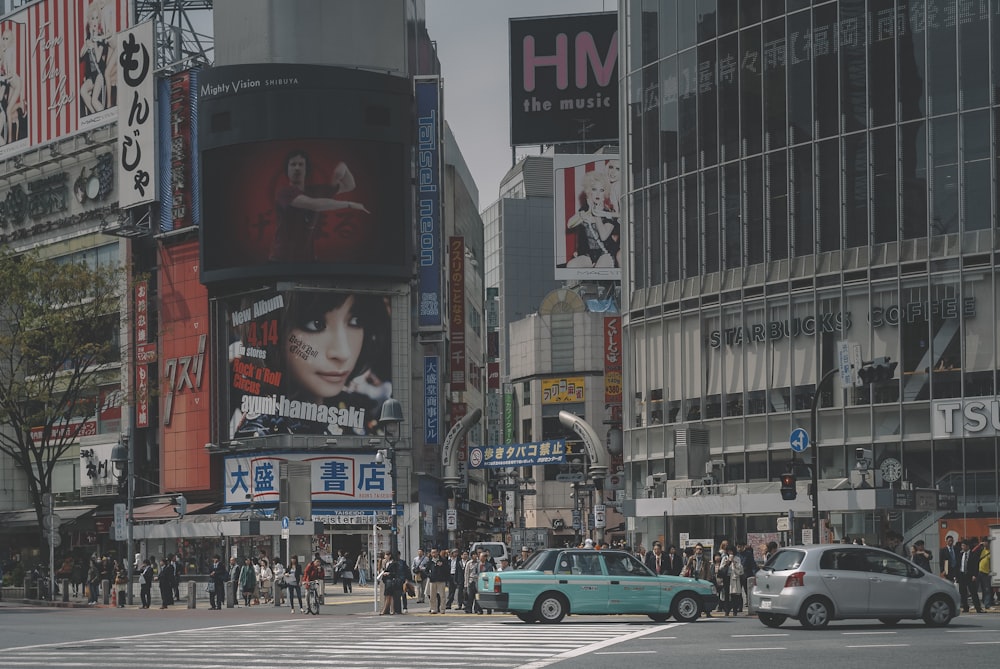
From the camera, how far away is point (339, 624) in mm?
36500

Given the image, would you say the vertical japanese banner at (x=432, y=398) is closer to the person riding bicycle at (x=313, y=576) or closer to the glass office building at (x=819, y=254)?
the glass office building at (x=819, y=254)

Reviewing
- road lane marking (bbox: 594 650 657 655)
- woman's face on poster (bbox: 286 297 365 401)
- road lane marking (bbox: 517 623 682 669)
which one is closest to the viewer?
road lane marking (bbox: 517 623 682 669)

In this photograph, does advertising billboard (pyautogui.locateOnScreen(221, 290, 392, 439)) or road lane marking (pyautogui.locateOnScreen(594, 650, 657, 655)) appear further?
advertising billboard (pyautogui.locateOnScreen(221, 290, 392, 439))

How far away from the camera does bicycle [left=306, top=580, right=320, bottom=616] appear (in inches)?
1777

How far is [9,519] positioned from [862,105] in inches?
2366

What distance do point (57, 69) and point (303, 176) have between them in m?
21.8

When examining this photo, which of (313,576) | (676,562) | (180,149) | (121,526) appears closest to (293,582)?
(313,576)

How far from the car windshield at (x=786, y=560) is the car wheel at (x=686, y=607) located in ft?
10.1

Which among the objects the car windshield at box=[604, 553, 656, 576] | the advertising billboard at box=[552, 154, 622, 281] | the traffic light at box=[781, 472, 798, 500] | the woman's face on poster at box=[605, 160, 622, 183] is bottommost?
the car windshield at box=[604, 553, 656, 576]

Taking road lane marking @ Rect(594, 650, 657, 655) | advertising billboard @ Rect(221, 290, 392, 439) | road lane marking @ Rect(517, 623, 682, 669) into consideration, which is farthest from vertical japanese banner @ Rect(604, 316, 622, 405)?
road lane marking @ Rect(594, 650, 657, 655)

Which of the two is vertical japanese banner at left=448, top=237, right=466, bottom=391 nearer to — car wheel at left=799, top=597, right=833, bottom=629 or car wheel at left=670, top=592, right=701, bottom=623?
car wheel at left=670, top=592, right=701, bottom=623

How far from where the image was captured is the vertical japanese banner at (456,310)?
8425 cm

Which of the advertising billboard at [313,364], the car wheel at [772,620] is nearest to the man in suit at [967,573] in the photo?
the car wheel at [772,620]

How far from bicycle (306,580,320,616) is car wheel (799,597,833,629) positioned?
19259 millimetres
